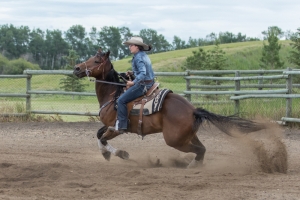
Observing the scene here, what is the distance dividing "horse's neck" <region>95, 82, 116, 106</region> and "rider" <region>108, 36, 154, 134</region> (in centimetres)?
50

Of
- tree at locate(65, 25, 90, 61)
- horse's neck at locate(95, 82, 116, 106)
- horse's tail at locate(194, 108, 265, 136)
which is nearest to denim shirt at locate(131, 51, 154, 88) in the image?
horse's neck at locate(95, 82, 116, 106)

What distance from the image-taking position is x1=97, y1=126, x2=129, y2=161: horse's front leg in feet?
31.4

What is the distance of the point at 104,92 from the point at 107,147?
39.2 inches

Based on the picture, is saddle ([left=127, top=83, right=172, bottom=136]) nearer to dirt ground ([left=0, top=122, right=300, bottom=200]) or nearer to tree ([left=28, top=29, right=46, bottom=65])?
dirt ground ([left=0, top=122, right=300, bottom=200])

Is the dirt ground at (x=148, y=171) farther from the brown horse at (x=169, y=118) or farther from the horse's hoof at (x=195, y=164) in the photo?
the brown horse at (x=169, y=118)

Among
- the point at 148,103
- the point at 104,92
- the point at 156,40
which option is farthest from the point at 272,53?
the point at 156,40

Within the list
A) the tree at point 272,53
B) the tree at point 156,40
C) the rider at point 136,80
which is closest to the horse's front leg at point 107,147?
the rider at point 136,80

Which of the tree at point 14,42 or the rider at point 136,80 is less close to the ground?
the tree at point 14,42

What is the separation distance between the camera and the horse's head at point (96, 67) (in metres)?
9.73

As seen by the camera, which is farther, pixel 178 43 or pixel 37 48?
pixel 178 43

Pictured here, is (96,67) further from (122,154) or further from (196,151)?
(196,151)

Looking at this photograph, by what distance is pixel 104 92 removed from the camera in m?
9.90

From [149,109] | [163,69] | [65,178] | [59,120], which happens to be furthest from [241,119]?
[163,69]

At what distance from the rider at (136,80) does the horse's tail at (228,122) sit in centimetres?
101
